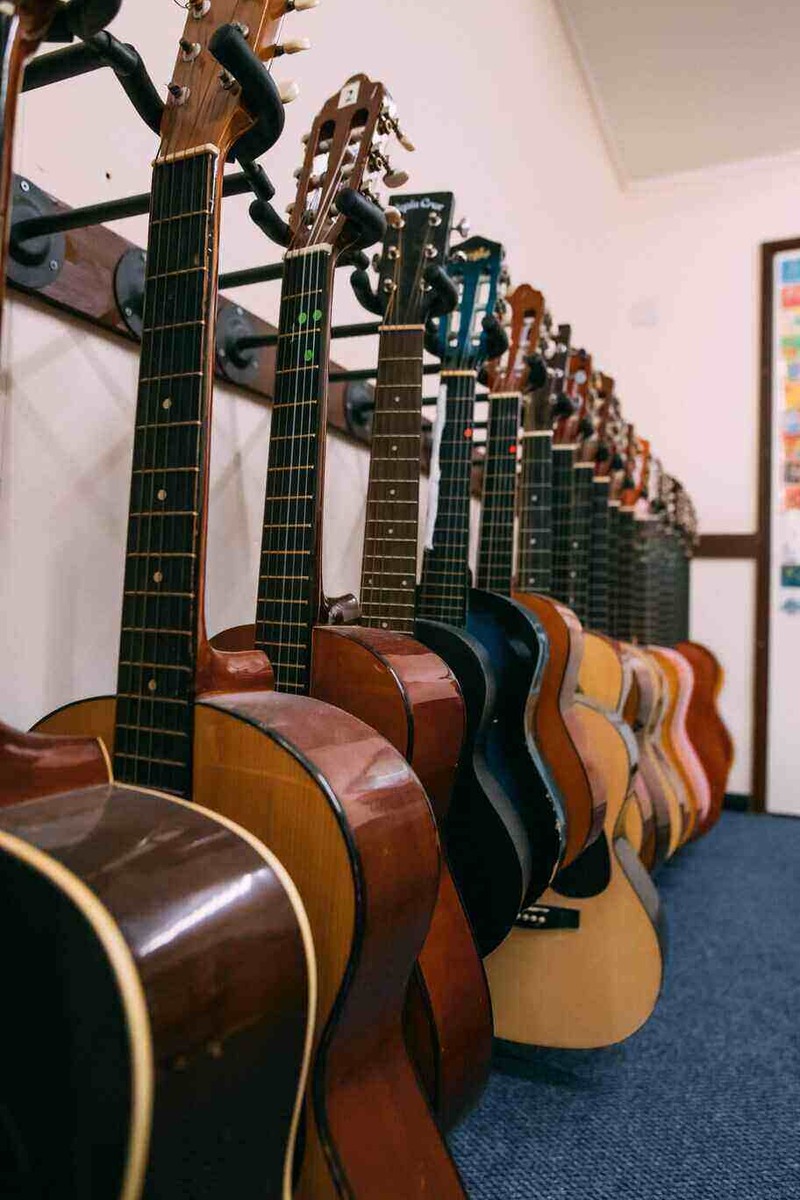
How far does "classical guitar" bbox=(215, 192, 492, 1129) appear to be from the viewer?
2.89 feet

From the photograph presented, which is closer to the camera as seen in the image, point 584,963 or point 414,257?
point 414,257

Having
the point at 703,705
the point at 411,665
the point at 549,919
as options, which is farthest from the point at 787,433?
the point at 411,665

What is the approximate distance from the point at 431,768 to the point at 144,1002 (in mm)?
506

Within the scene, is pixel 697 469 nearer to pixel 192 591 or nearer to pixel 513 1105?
pixel 513 1105

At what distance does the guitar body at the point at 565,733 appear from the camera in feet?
4.32

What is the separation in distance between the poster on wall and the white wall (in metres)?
0.11

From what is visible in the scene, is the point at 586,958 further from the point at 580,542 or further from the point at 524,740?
the point at 580,542

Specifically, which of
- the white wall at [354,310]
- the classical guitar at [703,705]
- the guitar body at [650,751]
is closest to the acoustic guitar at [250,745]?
the white wall at [354,310]

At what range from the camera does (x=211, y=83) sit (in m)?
0.76

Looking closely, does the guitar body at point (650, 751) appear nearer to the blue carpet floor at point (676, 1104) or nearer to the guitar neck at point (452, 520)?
the blue carpet floor at point (676, 1104)

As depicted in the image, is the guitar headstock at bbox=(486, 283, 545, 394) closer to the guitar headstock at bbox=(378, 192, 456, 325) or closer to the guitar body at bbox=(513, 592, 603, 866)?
the guitar headstock at bbox=(378, 192, 456, 325)

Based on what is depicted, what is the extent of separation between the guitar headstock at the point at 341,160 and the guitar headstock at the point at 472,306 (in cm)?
29

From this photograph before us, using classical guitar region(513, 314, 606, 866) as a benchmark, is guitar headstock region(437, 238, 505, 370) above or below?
above

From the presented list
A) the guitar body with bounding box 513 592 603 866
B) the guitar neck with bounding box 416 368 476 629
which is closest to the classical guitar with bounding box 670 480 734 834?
the guitar body with bounding box 513 592 603 866
